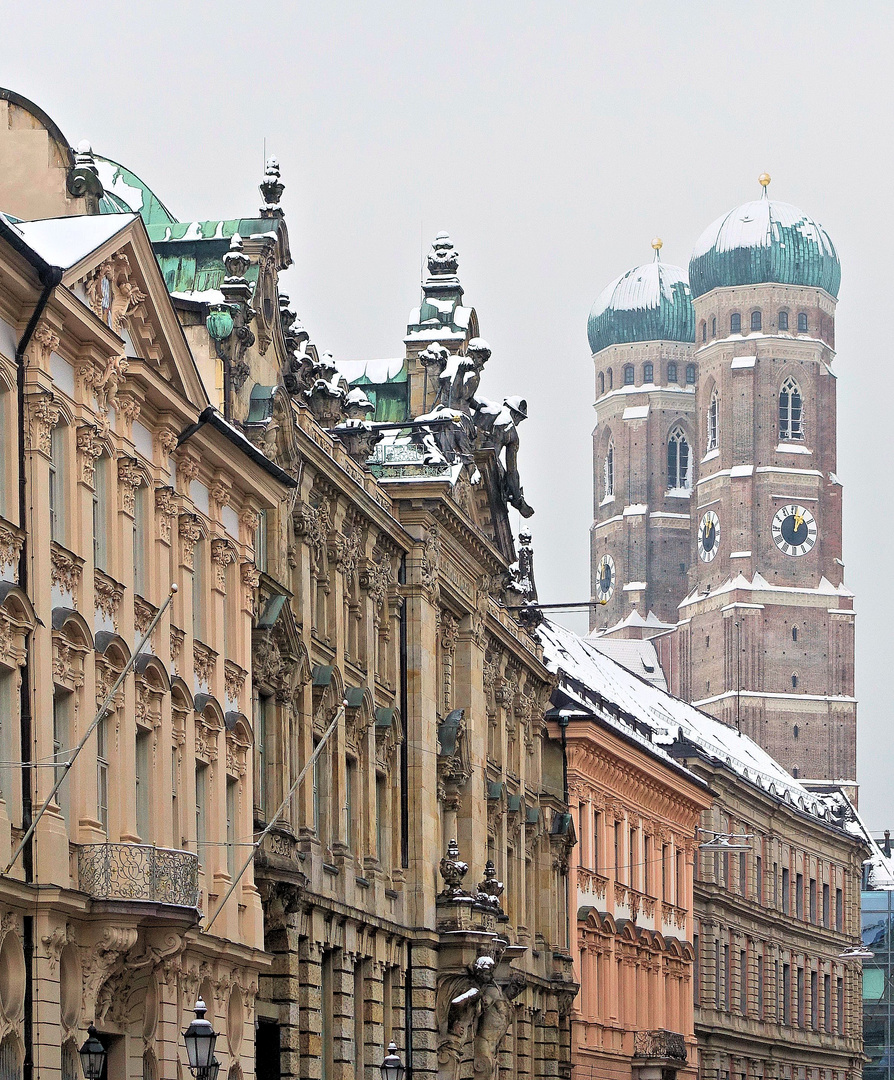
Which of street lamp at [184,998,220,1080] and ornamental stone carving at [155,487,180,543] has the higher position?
ornamental stone carving at [155,487,180,543]

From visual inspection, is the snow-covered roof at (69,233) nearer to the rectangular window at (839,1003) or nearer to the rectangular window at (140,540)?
the rectangular window at (140,540)

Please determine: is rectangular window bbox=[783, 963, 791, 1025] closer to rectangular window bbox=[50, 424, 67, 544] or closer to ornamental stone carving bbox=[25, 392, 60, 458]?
rectangular window bbox=[50, 424, 67, 544]

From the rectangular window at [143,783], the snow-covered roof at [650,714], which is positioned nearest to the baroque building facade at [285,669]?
the rectangular window at [143,783]

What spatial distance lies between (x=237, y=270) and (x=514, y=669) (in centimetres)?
2624

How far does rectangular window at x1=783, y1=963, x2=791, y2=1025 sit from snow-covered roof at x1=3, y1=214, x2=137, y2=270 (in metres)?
75.8

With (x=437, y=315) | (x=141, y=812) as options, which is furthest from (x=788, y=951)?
(x=141, y=812)

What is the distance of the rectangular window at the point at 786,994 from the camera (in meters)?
108

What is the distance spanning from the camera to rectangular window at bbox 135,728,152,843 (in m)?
37.2

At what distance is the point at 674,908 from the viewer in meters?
88.2

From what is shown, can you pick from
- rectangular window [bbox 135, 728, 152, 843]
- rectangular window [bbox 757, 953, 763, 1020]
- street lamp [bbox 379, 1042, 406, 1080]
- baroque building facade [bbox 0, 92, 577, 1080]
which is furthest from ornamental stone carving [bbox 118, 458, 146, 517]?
rectangular window [bbox 757, 953, 763, 1020]

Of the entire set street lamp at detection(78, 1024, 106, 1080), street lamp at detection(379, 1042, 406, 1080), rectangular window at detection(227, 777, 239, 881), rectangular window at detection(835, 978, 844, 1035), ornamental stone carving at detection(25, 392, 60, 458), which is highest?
Answer: ornamental stone carving at detection(25, 392, 60, 458)

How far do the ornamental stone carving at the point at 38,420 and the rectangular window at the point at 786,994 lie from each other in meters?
78.5

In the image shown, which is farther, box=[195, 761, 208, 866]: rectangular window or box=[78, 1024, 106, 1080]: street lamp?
box=[195, 761, 208, 866]: rectangular window

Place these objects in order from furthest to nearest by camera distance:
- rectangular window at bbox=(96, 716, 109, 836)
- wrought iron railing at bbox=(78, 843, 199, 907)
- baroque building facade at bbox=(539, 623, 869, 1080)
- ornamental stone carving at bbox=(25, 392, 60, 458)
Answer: baroque building facade at bbox=(539, 623, 869, 1080), rectangular window at bbox=(96, 716, 109, 836), wrought iron railing at bbox=(78, 843, 199, 907), ornamental stone carving at bbox=(25, 392, 60, 458)
